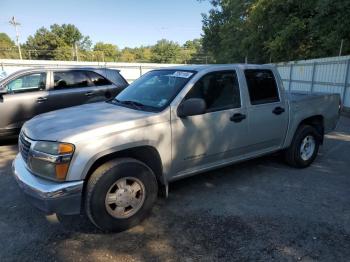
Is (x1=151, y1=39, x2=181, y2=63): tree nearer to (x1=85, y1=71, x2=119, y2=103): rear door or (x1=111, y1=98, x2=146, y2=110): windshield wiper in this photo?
(x1=85, y1=71, x2=119, y2=103): rear door

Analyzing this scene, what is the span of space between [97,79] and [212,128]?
15.3ft

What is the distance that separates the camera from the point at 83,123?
11.1ft

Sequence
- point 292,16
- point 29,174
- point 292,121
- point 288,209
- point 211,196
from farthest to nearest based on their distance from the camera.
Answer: point 292,16 < point 292,121 < point 211,196 < point 288,209 < point 29,174

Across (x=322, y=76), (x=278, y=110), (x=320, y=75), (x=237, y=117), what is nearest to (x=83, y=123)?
(x=237, y=117)

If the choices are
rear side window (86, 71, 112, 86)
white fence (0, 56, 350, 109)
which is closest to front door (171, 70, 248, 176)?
rear side window (86, 71, 112, 86)

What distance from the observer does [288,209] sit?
3.86 meters

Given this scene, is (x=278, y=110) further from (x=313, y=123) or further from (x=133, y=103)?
(x=133, y=103)

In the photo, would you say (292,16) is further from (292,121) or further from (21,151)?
(21,151)

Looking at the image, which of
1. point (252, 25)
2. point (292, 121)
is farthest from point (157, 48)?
point (292, 121)

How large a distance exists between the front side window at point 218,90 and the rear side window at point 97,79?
4.34 metres

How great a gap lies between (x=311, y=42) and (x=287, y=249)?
19652mm

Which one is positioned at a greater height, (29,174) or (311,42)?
(311,42)

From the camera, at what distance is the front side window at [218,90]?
4.00 meters

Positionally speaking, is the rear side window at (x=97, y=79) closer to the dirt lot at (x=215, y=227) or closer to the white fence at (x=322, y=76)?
the dirt lot at (x=215, y=227)
